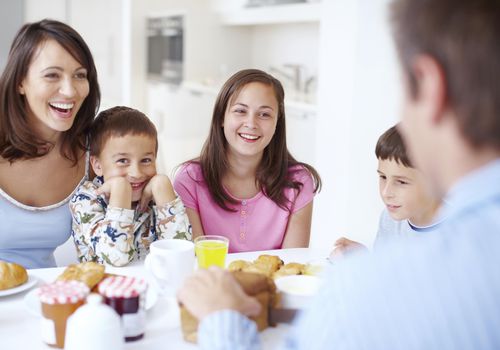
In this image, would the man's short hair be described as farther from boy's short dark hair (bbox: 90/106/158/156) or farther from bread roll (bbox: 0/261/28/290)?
boy's short dark hair (bbox: 90/106/158/156)

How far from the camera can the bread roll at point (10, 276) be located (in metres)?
1.20

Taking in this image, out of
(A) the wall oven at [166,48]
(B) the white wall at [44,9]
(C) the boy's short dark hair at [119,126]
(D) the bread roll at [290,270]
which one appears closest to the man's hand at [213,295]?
(D) the bread roll at [290,270]

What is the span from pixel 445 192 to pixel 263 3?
4.10 metres

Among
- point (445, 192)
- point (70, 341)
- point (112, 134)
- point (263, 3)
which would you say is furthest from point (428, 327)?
point (263, 3)

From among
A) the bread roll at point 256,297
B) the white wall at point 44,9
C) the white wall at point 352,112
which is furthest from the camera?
the white wall at point 44,9

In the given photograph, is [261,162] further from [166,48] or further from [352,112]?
[166,48]

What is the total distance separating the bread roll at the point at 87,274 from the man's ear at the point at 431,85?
0.73 m

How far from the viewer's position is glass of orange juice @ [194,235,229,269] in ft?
4.37

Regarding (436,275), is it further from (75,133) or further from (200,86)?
(200,86)

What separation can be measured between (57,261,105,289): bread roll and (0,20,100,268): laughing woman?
55 centimetres

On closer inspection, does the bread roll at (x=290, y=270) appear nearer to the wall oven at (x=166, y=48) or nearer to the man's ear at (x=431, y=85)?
the man's ear at (x=431, y=85)

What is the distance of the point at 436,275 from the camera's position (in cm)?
64

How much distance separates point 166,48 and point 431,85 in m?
4.94

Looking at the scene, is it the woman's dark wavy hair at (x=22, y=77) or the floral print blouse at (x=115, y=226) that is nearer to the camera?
the floral print blouse at (x=115, y=226)
